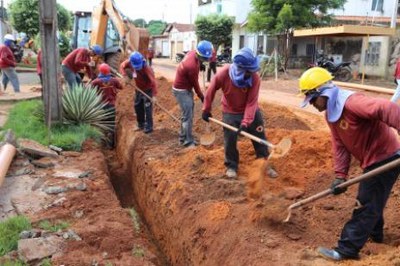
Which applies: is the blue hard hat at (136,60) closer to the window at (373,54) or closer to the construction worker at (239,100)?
the construction worker at (239,100)

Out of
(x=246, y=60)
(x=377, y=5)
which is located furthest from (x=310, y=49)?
(x=246, y=60)

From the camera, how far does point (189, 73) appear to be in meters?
7.23

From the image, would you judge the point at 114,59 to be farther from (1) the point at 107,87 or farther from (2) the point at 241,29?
(2) the point at 241,29

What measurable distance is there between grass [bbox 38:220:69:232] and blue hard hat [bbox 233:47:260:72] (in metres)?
2.74

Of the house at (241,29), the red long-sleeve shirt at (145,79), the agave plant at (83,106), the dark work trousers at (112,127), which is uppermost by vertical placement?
the house at (241,29)

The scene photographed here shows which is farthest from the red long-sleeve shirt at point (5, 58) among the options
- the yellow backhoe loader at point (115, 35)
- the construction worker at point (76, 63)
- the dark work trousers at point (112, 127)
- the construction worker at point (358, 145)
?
the construction worker at point (358, 145)

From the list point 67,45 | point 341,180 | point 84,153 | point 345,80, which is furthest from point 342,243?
point 67,45

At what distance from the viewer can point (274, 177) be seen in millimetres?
5918

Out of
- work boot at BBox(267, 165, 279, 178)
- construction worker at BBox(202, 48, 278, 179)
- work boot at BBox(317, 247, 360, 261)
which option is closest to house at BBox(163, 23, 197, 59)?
construction worker at BBox(202, 48, 278, 179)

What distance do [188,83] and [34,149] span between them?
2723 mm

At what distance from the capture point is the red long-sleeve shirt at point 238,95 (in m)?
5.63

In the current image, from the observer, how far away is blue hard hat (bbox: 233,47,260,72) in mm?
5326

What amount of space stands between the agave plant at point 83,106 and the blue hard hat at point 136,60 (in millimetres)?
1214

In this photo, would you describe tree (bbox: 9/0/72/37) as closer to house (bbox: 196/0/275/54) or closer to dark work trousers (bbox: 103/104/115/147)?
house (bbox: 196/0/275/54)
